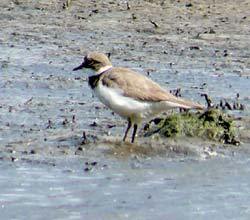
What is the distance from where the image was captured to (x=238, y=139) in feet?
35.1

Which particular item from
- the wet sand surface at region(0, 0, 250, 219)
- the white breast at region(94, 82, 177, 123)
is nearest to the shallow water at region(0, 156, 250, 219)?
the wet sand surface at region(0, 0, 250, 219)

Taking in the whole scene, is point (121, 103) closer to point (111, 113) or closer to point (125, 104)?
point (125, 104)

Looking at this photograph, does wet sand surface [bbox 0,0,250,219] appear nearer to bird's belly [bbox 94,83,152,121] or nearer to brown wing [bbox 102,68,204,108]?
bird's belly [bbox 94,83,152,121]

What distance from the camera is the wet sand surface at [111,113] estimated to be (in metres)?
8.77

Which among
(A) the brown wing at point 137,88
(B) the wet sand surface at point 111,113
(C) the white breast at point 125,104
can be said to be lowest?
(B) the wet sand surface at point 111,113

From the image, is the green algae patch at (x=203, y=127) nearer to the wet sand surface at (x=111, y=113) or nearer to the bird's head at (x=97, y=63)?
the wet sand surface at (x=111, y=113)

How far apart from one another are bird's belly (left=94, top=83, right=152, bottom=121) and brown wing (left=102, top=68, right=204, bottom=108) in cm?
4

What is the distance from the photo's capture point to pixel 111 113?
11711 millimetres

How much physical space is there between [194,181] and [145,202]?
30.4 inches

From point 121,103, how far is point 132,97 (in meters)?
0.12

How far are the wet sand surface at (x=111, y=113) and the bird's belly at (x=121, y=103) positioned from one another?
0.28m

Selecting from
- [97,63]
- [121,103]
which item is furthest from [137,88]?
[97,63]

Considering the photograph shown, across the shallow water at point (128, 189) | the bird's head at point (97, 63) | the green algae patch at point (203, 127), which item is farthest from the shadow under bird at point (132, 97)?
the shallow water at point (128, 189)

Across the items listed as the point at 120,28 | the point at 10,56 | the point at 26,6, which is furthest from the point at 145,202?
the point at 26,6
